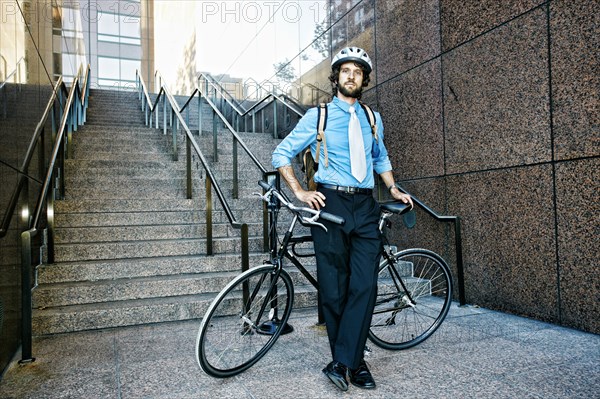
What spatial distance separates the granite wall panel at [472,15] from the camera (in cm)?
403

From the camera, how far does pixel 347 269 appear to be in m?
2.72

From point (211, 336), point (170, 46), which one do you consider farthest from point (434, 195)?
point (170, 46)

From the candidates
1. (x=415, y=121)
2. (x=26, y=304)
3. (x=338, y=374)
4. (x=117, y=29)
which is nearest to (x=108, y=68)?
(x=117, y=29)

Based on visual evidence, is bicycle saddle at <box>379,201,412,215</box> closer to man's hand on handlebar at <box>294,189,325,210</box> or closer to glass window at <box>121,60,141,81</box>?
man's hand on handlebar at <box>294,189,325,210</box>

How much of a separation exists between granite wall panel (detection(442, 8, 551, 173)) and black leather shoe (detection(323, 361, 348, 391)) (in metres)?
2.38

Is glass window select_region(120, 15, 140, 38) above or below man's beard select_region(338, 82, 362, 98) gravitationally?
above

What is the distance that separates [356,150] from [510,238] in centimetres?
209

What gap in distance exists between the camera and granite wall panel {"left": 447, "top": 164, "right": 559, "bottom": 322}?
3768mm

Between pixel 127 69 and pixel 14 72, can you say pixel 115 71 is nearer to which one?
pixel 127 69

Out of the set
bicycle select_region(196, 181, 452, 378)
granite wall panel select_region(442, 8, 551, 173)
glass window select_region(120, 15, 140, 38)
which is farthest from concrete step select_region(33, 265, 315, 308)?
glass window select_region(120, 15, 140, 38)

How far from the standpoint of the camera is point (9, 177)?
3.09m

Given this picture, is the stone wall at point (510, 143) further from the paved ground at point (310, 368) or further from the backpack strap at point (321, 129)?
the backpack strap at point (321, 129)

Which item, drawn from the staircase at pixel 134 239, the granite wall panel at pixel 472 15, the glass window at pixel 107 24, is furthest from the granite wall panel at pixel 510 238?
the glass window at pixel 107 24

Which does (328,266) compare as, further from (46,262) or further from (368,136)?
(46,262)
